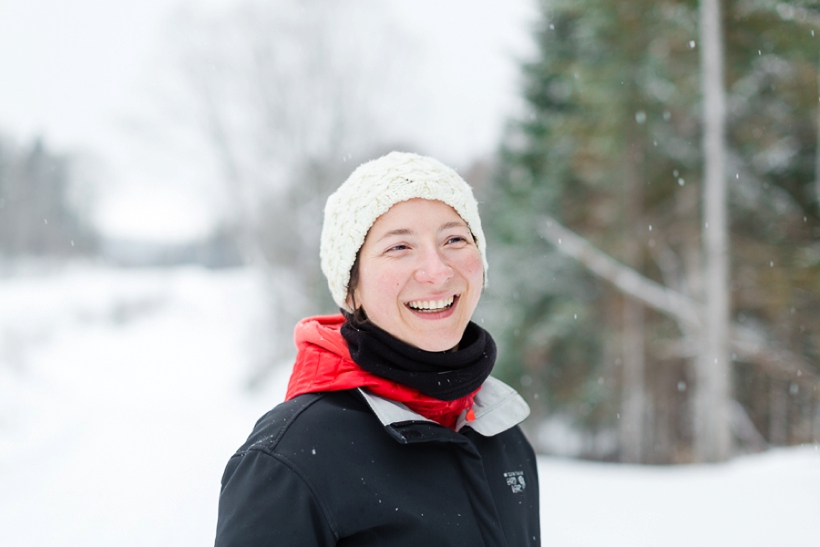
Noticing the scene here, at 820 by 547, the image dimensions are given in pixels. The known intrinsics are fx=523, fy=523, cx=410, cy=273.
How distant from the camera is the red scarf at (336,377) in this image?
123cm

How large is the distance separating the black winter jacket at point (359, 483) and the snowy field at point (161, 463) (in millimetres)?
3287

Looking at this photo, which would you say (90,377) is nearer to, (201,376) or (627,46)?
(201,376)

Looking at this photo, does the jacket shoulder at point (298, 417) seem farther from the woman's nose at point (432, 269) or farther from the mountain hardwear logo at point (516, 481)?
the mountain hardwear logo at point (516, 481)

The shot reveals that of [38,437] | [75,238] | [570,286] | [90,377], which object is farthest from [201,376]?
[570,286]

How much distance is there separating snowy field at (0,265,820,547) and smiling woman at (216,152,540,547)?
3.24 metres

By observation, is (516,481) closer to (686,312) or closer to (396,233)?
(396,233)

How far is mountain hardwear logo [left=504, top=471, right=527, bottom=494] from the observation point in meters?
1.44

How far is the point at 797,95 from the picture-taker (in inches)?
342

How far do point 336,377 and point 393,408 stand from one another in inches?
6.1

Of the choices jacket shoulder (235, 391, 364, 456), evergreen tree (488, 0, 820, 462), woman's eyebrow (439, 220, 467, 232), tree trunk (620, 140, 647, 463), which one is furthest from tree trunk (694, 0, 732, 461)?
jacket shoulder (235, 391, 364, 456)

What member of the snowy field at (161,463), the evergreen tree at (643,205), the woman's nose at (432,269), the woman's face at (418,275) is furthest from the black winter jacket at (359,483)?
the evergreen tree at (643,205)

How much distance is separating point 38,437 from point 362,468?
954 centimetres

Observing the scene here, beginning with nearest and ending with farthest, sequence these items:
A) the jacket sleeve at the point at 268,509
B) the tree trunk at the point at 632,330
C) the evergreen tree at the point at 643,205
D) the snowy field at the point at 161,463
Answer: the jacket sleeve at the point at 268,509
the snowy field at the point at 161,463
the evergreen tree at the point at 643,205
the tree trunk at the point at 632,330

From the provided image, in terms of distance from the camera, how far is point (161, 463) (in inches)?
259
